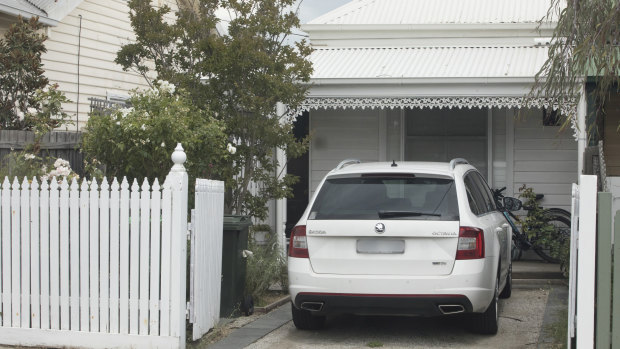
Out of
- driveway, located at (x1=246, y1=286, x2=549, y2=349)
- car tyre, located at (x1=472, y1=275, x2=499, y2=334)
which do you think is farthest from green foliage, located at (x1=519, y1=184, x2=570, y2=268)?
car tyre, located at (x1=472, y1=275, x2=499, y2=334)

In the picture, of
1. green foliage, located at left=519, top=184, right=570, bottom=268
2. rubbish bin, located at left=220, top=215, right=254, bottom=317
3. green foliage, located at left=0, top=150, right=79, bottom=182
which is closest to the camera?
green foliage, located at left=0, top=150, right=79, bottom=182

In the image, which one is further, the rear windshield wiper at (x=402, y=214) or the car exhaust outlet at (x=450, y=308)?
the rear windshield wiper at (x=402, y=214)

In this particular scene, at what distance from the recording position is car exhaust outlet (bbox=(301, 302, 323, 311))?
774cm

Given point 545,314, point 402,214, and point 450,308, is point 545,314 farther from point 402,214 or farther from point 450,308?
point 402,214

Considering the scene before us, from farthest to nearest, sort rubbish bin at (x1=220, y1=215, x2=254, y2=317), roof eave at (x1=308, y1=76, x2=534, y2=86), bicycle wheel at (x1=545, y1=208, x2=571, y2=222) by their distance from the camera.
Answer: bicycle wheel at (x1=545, y1=208, x2=571, y2=222), roof eave at (x1=308, y1=76, x2=534, y2=86), rubbish bin at (x1=220, y1=215, x2=254, y2=317)

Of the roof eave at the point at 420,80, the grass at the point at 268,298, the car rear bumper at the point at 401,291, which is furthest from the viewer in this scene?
the roof eave at the point at 420,80

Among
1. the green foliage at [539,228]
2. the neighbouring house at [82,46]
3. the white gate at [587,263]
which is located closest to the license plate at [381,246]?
the white gate at [587,263]

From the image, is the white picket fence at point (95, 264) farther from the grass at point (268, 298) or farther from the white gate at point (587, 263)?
the white gate at point (587, 263)

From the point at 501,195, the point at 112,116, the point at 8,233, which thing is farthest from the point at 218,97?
the point at 501,195

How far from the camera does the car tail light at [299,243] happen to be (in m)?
7.84

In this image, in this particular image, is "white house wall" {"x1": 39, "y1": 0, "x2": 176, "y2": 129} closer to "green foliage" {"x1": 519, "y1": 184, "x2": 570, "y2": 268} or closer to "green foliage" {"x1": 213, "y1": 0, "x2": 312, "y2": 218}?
"green foliage" {"x1": 213, "y1": 0, "x2": 312, "y2": 218}

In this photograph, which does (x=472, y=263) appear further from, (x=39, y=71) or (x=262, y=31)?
(x=39, y=71)

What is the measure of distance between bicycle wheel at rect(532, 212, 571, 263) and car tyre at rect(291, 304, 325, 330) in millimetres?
5423

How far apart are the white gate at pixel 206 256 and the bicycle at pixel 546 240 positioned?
594 centimetres
